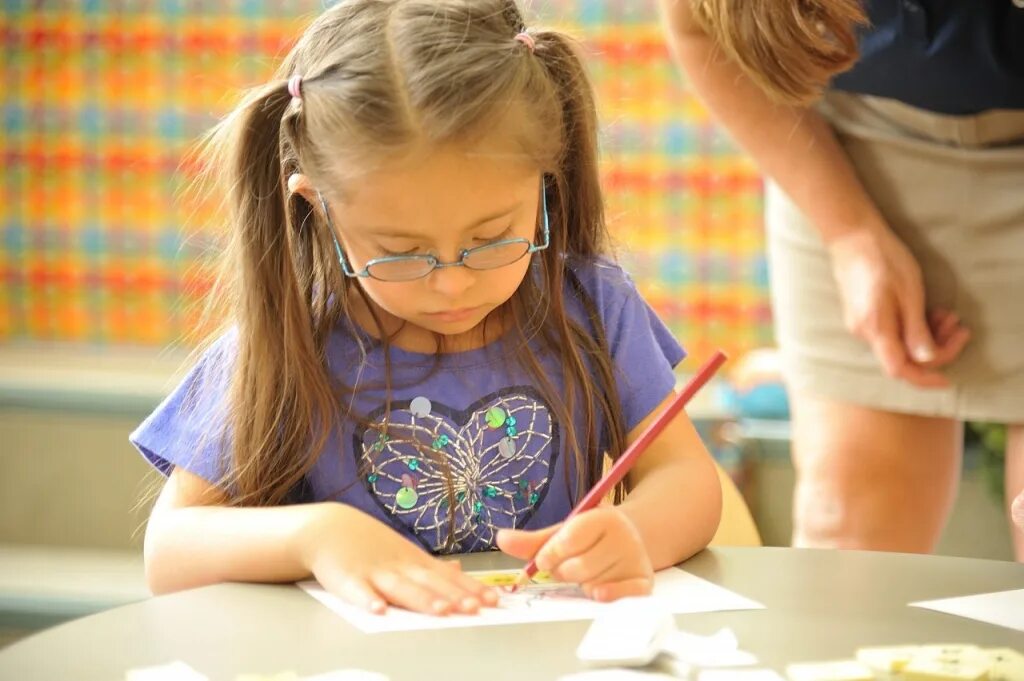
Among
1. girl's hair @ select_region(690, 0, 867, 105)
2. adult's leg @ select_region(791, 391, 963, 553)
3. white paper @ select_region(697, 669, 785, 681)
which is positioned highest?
girl's hair @ select_region(690, 0, 867, 105)

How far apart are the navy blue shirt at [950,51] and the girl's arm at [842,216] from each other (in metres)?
0.11

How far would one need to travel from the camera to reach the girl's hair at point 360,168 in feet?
3.60

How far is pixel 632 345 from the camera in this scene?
1.29 meters

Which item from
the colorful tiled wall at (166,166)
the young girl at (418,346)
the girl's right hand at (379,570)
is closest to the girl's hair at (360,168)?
the young girl at (418,346)

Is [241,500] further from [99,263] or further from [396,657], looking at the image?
[99,263]

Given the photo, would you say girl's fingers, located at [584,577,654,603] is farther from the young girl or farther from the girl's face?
the girl's face

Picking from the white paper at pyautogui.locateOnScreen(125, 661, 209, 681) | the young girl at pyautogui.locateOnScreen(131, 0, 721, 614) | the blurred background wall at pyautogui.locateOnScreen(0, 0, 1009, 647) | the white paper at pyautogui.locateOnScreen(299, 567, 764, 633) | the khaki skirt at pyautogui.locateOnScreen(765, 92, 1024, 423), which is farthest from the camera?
the blurred background wall at pyautogui.locateOnScreen(0, 0, 1009, 647)

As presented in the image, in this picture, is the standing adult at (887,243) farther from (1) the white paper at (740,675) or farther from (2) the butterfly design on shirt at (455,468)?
(1) the white paper at (740,675)

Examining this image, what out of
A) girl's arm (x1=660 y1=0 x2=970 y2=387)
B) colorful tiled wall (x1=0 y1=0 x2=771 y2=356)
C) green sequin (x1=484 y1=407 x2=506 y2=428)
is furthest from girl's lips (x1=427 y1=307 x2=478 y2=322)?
colorful tiled wall (x1=0 y1=0 x2=771 y2=356)

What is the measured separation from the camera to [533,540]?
0.99m

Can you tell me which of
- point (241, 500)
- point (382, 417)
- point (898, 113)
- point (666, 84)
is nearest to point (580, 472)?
point (382, 417)

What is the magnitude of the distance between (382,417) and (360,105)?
0.27 meters

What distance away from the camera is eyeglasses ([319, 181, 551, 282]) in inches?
42.5

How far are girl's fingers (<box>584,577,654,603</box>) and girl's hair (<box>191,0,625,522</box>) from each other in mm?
247
